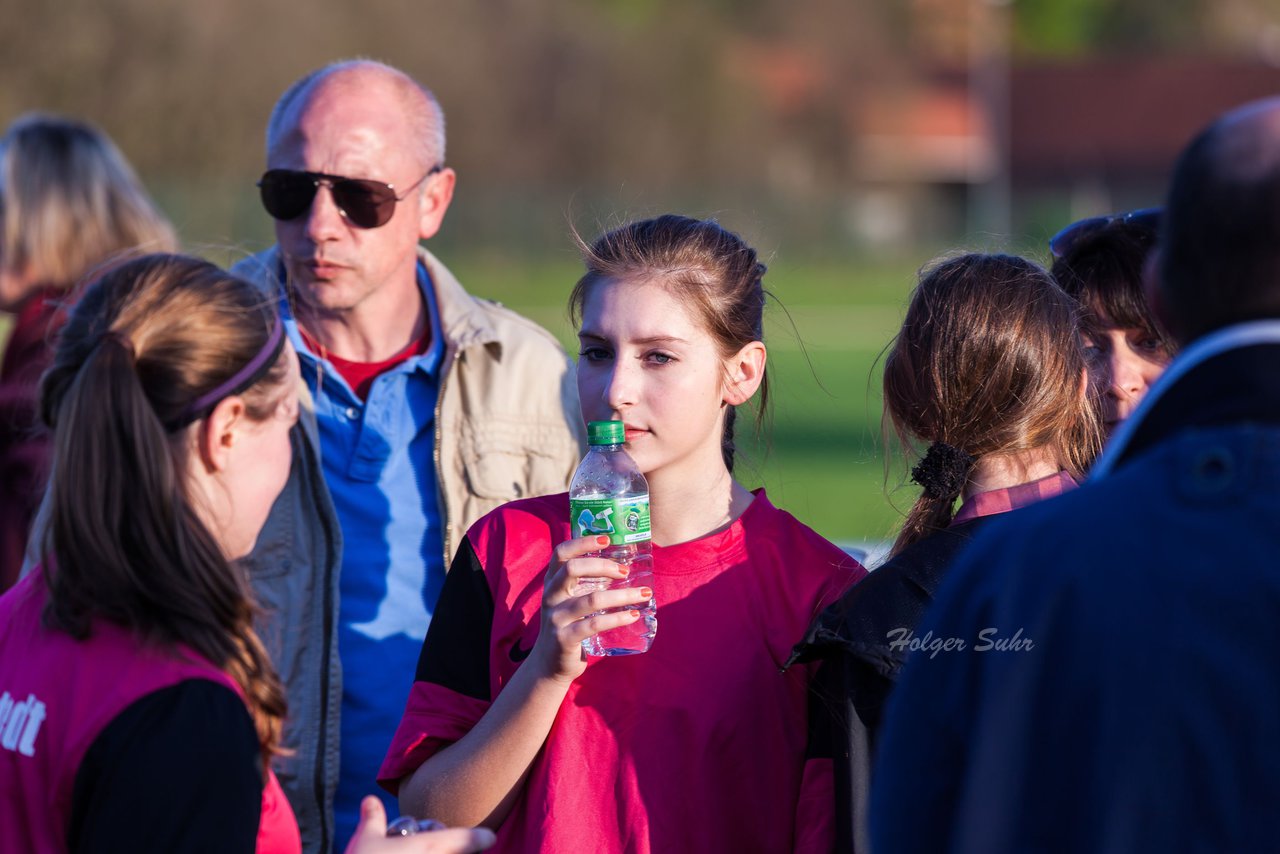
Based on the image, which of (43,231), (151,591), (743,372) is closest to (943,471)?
(743,372)

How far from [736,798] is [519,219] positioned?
42518 millimetres

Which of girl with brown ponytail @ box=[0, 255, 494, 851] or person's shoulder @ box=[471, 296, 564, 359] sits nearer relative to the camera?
girl with brown ponytail @ box=[0, 255, 494, 851]

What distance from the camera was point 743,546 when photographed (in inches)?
116

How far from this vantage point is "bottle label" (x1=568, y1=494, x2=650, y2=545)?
2629 mm

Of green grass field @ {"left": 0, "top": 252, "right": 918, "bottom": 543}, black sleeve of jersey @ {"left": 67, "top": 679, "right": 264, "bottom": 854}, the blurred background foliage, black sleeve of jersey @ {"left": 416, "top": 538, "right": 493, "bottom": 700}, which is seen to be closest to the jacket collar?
black sleeve of jersey @ {"left": 67, "top": 679, "right": 264, "bottom": 854}

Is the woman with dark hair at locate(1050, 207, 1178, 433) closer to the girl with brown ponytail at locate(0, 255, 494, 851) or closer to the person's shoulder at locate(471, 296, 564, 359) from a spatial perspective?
the person's shoulder at locate(471, 296, 564, 359)

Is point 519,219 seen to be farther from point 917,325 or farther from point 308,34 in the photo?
point 917,325

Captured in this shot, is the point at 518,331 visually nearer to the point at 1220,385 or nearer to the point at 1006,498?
the point at 1006,498

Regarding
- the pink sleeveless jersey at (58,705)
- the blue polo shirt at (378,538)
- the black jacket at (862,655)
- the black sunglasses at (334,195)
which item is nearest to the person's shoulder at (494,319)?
the blue polo shirt at (378,538)

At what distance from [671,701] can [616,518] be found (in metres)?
0.40

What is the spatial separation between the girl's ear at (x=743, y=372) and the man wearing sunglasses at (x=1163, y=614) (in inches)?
56.6

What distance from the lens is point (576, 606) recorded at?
8.41 feet


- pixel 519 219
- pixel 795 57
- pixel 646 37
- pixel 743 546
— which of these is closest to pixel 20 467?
pixel 743 546

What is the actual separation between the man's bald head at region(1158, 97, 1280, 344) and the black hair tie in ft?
3.75
